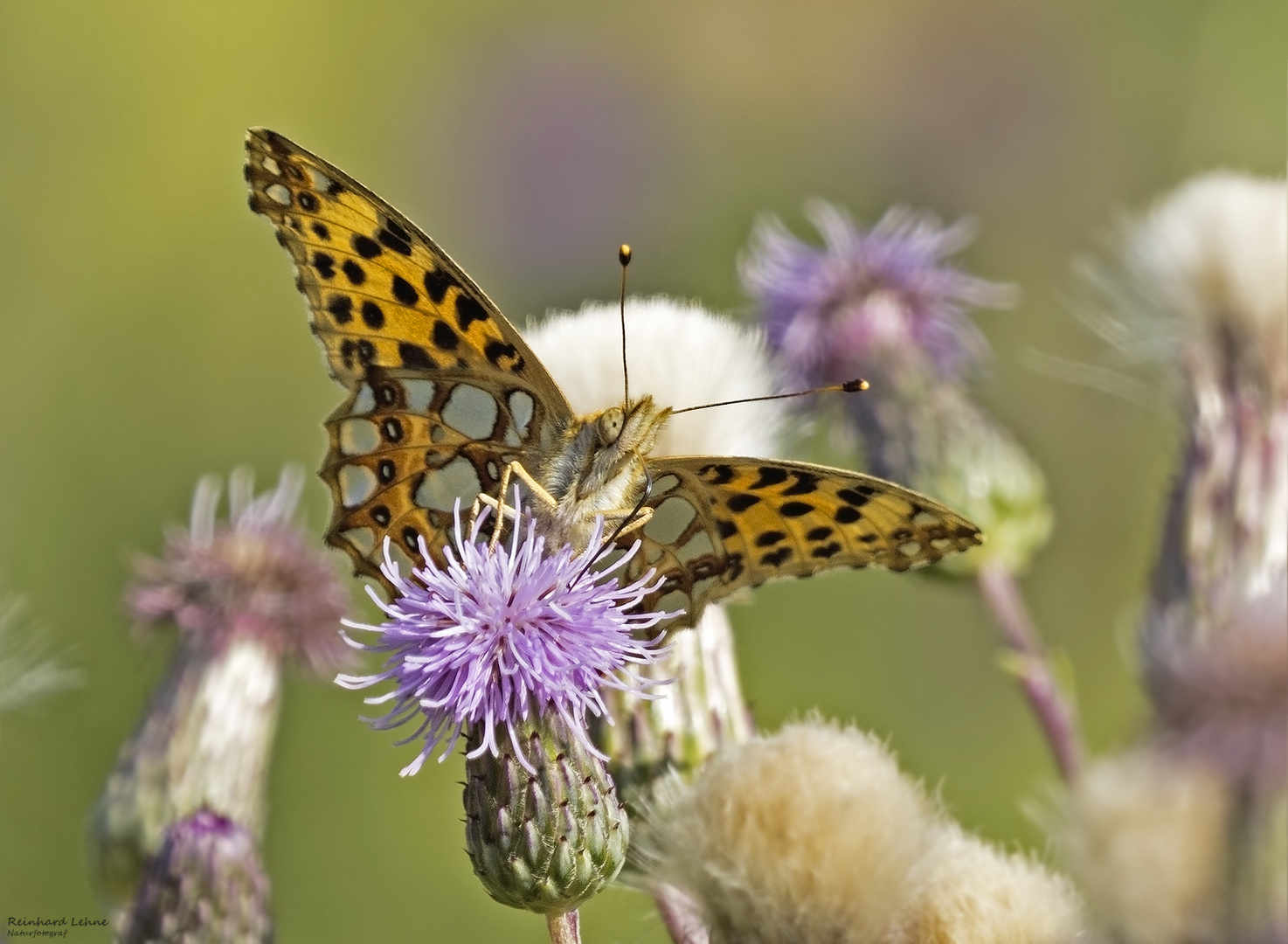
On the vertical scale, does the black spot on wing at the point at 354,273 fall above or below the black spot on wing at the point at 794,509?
above

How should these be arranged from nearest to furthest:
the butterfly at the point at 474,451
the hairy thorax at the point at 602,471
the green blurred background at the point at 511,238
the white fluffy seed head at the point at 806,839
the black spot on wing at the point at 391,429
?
the white fluffy seed head at the point at 806,839
the butterfly at the point at 474,451
the hairy thorax at the point at 602,471
the black spot on wing at the point at 391,429
the green blurred background at the point at 511,238

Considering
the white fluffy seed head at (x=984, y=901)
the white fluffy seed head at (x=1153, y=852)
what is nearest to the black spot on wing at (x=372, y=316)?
the white fluffy seed head at (x=984, y=901)

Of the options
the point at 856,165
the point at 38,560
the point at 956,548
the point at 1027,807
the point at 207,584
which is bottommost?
the point at 1027,807

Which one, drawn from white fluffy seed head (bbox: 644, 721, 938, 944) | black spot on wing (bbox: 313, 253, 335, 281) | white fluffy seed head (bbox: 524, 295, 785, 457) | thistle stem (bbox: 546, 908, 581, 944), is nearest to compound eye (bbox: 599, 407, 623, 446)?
white fluffy seed head (bbox: 524, 295, 785, 457)

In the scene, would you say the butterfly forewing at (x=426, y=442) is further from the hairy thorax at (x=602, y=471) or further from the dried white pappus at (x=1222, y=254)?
the dried white pappus at (x=1222, y=254)

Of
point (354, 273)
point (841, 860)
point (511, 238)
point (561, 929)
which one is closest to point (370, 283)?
point (354, 273)

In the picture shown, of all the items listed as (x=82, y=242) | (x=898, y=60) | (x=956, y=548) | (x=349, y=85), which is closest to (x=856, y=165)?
(x=898, y=60)

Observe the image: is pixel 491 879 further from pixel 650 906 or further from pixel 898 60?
pixel 898 60

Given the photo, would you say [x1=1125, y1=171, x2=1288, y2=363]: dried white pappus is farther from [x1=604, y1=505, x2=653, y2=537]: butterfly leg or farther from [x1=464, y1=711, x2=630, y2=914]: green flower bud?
[x1=464, y1=711, x2=630, y2=914]: green flower bud
